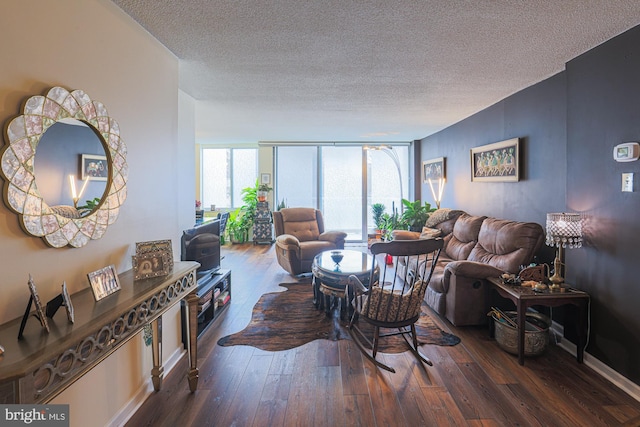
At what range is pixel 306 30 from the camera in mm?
2246

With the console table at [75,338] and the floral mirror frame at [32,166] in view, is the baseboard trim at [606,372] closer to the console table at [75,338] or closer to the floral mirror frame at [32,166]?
the console table at [75,338]

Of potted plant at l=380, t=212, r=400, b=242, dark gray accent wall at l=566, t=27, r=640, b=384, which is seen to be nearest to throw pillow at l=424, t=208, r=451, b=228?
potted plant at l=380, t=212, r=400, b=242

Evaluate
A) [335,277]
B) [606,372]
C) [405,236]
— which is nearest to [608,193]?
[606,372]

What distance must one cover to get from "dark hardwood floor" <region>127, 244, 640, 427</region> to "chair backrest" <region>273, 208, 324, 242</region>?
2774mm

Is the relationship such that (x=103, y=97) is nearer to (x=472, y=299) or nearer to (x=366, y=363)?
(x=366, y=363)

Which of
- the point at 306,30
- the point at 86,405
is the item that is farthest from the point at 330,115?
the point at 86,405

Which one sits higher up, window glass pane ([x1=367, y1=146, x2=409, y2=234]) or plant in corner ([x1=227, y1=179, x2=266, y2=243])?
window glass pane ([x1=367, y1=146, x2=409, y2=234])

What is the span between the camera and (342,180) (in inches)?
325

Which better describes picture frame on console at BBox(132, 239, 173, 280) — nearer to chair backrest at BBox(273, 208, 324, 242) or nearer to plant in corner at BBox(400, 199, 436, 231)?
chair backrest at BBox(273, 208, 324, 242)

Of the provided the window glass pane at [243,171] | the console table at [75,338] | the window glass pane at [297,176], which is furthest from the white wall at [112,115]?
the window glass pane at [243,171]

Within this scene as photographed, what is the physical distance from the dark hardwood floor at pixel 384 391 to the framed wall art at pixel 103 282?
3.10 ft

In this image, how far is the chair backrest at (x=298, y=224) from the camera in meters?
5.63

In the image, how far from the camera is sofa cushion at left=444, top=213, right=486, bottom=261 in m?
4.25

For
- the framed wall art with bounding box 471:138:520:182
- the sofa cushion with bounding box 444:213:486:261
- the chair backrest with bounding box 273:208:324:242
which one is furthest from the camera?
the chair backrest with bounding box 273:208:324:242
